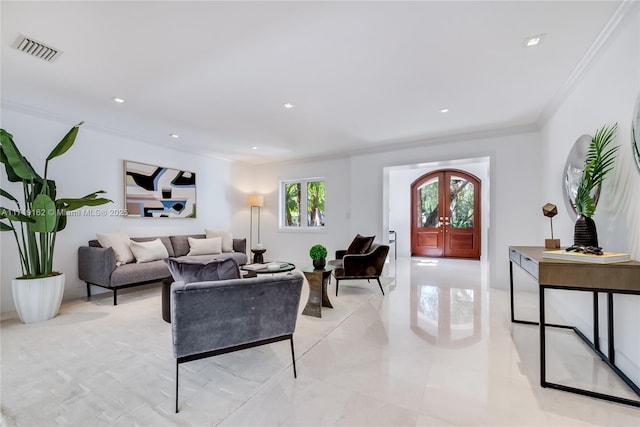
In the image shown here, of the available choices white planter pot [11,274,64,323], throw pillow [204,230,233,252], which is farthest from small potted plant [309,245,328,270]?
white planter pot [11,274,64,323]

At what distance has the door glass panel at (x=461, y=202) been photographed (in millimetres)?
7746

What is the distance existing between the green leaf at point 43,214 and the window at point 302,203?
4440 millimetres

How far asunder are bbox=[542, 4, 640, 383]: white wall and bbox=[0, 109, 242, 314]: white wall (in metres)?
5.93

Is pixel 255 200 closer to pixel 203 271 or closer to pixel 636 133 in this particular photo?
pixel 203 271

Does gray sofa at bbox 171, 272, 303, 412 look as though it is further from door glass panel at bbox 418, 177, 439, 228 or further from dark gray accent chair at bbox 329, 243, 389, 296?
door glass panel at bbox 418, 177, 439, 228

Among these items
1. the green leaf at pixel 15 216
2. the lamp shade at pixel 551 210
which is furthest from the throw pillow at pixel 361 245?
the green leaf at pixel 15 216

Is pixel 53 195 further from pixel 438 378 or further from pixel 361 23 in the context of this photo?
pixel 438 378

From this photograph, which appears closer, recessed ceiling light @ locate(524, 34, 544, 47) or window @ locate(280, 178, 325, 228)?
recessed ceiling light @ locate(524, 34, 544, 47)

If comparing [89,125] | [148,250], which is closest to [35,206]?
[148,250]

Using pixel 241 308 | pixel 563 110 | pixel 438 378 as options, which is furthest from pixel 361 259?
pixel 563 110

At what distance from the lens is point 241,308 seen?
181 cm

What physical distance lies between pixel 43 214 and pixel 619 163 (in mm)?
5272

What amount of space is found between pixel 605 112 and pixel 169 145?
19.6 ft

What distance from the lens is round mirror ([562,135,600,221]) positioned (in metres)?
2.61
